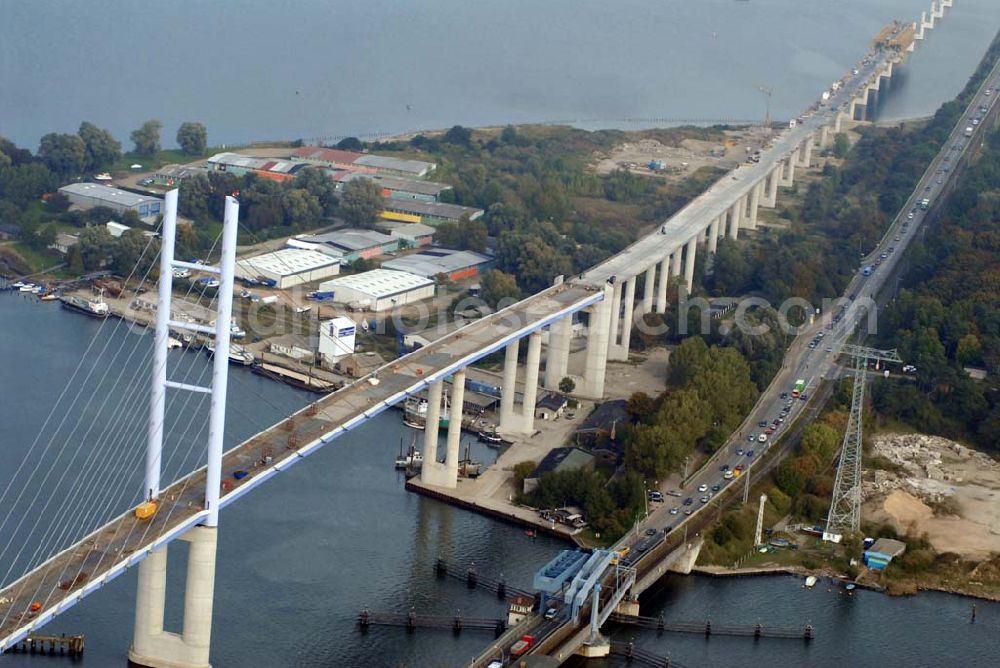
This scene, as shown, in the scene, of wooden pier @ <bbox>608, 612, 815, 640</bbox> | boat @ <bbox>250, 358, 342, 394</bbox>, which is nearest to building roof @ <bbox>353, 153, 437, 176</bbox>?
boat @ <bbox>250, 358, 342, 394</bbox>

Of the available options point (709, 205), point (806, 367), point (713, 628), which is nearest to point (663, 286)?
point (806, 367)

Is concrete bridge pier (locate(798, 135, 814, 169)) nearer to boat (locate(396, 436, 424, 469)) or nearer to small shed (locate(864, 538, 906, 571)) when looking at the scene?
boat (locate(396, 436, 424, 469))

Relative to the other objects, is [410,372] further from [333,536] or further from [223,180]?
[223,180]

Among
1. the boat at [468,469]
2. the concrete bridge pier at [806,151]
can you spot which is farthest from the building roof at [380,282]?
the concrete bridge pier at [806,151]

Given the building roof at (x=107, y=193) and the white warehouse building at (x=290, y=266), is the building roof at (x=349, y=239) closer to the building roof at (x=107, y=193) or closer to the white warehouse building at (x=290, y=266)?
the white warehouse building at (x=290, y=266)

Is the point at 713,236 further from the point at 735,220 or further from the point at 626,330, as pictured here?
the point at 626,330

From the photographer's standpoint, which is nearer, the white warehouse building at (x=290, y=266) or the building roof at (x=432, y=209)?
the white warehouse building at (x=290, y=266)
